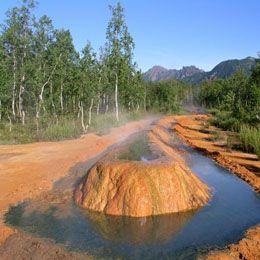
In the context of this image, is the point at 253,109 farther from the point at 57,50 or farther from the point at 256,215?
the point at 256,215

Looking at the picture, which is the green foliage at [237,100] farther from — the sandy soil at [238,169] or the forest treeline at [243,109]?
the sandy soil at [238,169]

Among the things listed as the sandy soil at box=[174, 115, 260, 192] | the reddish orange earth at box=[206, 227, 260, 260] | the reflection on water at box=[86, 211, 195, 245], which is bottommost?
the sandy soil at box=[174, 115, 260, 192]

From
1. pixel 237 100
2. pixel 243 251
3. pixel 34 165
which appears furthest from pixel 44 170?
pixel 237 100

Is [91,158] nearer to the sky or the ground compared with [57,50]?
nearer to the ground

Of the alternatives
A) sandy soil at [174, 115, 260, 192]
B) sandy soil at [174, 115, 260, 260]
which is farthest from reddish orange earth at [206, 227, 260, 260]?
sandy soil at [174, 115, 260, 192]

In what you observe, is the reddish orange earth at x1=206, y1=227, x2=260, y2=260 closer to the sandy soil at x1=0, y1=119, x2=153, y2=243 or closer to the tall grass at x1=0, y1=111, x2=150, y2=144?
the sandy soil at x1=0, y1=119, x2=153, y2=243

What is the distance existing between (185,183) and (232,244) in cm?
371

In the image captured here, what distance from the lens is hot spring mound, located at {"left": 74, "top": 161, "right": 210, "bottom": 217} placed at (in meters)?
12.6

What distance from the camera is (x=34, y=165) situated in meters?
19.6

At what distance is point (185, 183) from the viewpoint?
44.7ft

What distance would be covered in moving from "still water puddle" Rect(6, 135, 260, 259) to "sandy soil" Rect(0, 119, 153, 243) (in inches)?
34.4

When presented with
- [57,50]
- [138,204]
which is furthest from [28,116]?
[138,204]

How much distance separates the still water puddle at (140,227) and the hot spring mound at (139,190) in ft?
1.09

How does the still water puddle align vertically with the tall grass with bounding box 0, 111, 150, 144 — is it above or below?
above
